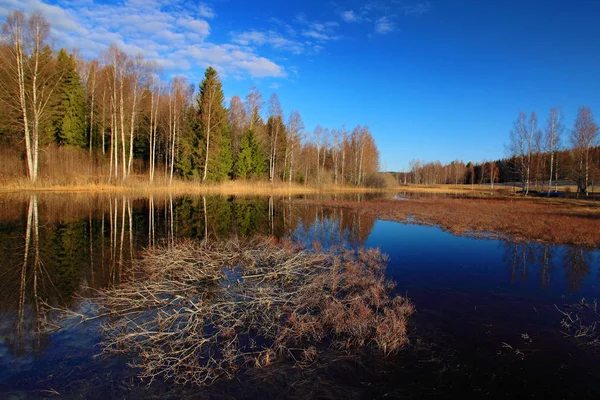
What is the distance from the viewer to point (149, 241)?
12.4 m

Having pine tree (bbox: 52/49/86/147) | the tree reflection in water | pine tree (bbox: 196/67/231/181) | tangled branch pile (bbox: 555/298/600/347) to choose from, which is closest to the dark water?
the tree reflection in water

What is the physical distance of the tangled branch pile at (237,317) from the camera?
4875 millimetres

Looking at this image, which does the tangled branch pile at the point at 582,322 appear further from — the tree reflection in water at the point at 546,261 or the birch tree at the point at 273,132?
the birch tree at the point at 273,132

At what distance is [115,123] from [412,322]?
35334mm

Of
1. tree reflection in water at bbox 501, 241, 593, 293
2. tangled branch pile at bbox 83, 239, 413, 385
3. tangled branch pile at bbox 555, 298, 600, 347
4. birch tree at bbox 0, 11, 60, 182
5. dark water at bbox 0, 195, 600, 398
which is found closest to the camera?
dark water at bbox 0, 195, 600, 398

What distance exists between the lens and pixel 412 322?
21.1ft

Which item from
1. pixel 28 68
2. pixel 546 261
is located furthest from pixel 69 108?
pixel 546 261

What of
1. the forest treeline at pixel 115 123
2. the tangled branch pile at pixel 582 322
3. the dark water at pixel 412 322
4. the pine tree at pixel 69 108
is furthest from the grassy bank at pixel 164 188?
the tangled branch pile at pixel 582 322

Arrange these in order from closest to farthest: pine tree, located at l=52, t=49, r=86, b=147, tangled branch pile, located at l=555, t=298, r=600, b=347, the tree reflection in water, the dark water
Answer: the dark water → tangled branch pile, located at l=555, t=298, r=600, b=347 → the tree reflection in water → pine tree, located at l=52, t=49, r=86, b=147

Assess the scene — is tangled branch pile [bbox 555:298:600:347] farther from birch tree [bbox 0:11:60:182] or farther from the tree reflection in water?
birch tree [bbox 0:11:60:182]

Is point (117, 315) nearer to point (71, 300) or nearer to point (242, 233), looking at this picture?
point (71, 300)

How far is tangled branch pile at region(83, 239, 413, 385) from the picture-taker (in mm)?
4875

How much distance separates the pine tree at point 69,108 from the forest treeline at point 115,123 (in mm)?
118

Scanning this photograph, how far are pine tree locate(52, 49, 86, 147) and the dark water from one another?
28074 mm
